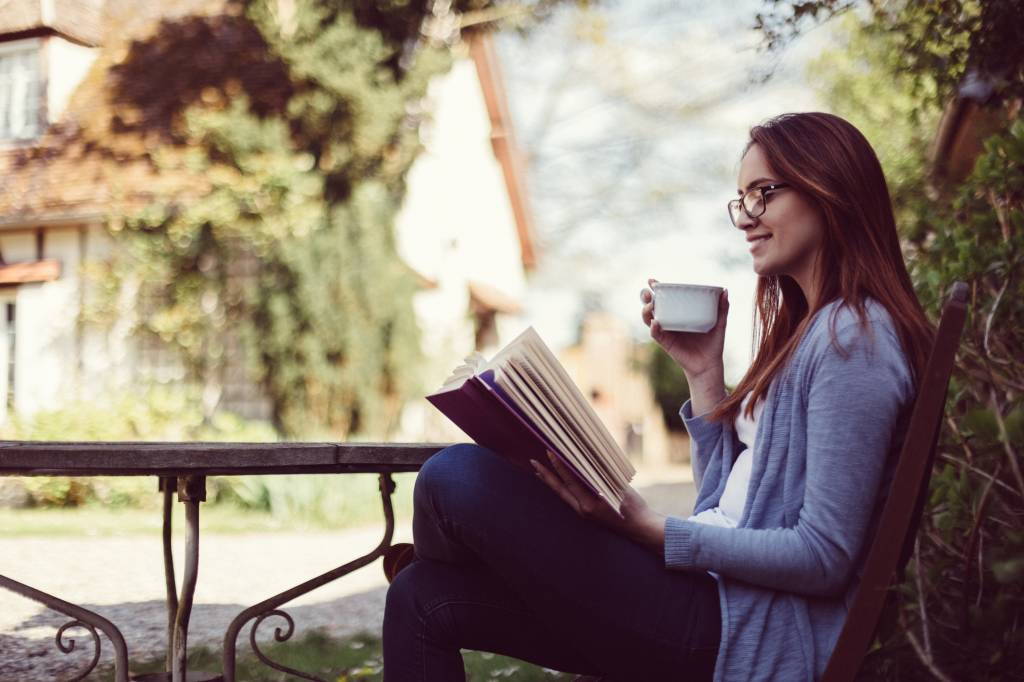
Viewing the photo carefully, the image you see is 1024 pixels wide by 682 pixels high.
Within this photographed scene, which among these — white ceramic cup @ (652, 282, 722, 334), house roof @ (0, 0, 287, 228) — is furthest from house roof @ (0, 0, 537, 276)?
white ceramic cup @ (652, 282, 722, 334)

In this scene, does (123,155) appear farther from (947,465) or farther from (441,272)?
(947,465)

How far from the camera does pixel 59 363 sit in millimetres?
11758

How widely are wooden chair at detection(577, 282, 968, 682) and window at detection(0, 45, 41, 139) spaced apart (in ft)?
43.9

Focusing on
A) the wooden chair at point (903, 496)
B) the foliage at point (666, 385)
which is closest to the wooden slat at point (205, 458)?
the wooden chair at point (903, 496)

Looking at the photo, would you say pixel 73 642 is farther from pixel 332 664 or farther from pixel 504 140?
pixel 504 140

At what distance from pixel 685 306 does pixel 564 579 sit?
59 cm

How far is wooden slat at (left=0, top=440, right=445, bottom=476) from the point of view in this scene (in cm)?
199

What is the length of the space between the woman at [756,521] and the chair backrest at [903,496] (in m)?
0.12

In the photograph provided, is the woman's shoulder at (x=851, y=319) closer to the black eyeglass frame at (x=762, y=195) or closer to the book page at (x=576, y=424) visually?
the black eyeglass frame at (x=762, y=195)

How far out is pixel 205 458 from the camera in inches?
81.7

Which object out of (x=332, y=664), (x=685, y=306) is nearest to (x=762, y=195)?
(x=685, y=306)

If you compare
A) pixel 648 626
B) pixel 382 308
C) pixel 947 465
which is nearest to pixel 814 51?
pixel 382 308

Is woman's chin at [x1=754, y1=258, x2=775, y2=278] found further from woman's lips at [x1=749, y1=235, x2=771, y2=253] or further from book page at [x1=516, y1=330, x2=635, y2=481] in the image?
book page at [x1=516, y1=330, x2=635, y2=481]

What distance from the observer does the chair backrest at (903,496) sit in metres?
1.41
